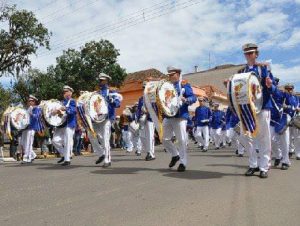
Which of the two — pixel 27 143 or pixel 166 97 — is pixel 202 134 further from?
pixel 166 97

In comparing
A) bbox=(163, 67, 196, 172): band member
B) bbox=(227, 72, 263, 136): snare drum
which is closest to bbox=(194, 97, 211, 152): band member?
bbox=(163, 67, 196, 172): band member

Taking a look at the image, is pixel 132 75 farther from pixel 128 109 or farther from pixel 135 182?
pixel 135 182

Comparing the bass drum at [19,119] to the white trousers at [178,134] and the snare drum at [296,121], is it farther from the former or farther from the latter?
the snare drum at [296,121]

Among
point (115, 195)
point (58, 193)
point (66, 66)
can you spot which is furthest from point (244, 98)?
point (66, 66)

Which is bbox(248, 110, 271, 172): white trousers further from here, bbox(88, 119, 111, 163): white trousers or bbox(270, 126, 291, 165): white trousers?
bbox(88, 119, 111, 163): white trousers

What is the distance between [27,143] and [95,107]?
394 cm

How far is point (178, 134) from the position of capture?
10141mm

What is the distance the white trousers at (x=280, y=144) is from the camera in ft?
36.2

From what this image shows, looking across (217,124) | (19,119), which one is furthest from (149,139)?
(217,124)

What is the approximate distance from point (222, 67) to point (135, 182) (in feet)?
255

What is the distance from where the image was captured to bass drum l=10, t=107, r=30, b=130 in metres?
14.3

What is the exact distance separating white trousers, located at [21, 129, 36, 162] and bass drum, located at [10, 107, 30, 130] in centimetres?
22

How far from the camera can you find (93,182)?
855 cm

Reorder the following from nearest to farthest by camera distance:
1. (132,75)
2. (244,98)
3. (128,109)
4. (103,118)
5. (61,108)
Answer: (244,98) < (103,118) < (61,108) < (128,109) < (132,75)
